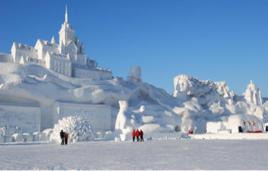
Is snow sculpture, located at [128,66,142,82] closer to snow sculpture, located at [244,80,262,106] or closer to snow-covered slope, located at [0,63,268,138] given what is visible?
snow-covered slope, located at [0,63,268,138]

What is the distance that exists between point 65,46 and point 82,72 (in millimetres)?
7227

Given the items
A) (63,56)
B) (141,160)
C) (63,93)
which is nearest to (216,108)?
(63,56)

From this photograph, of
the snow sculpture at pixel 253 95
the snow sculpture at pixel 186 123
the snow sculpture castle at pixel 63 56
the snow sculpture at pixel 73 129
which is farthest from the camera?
the snow sculpture at pixel 253 95

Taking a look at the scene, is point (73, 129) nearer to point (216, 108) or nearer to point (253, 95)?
Result: point (216, 108)

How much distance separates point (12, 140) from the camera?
28609 millimetres

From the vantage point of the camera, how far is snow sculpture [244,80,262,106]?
236 ft

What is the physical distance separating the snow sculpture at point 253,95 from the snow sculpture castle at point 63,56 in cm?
2883

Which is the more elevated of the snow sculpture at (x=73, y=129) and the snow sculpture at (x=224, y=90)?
the snow sculpture at (x=224, y=90)

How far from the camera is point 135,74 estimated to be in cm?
6138

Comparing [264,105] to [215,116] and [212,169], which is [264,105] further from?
[212,169]

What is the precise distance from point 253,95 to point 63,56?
3844 centimetres

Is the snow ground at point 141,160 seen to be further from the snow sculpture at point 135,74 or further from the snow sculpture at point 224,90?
the snow sculpture at point 224,90

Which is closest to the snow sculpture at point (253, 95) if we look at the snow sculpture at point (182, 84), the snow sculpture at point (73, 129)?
the snow sculpture at point (182, 84)

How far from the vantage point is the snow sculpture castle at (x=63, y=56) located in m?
54.6
